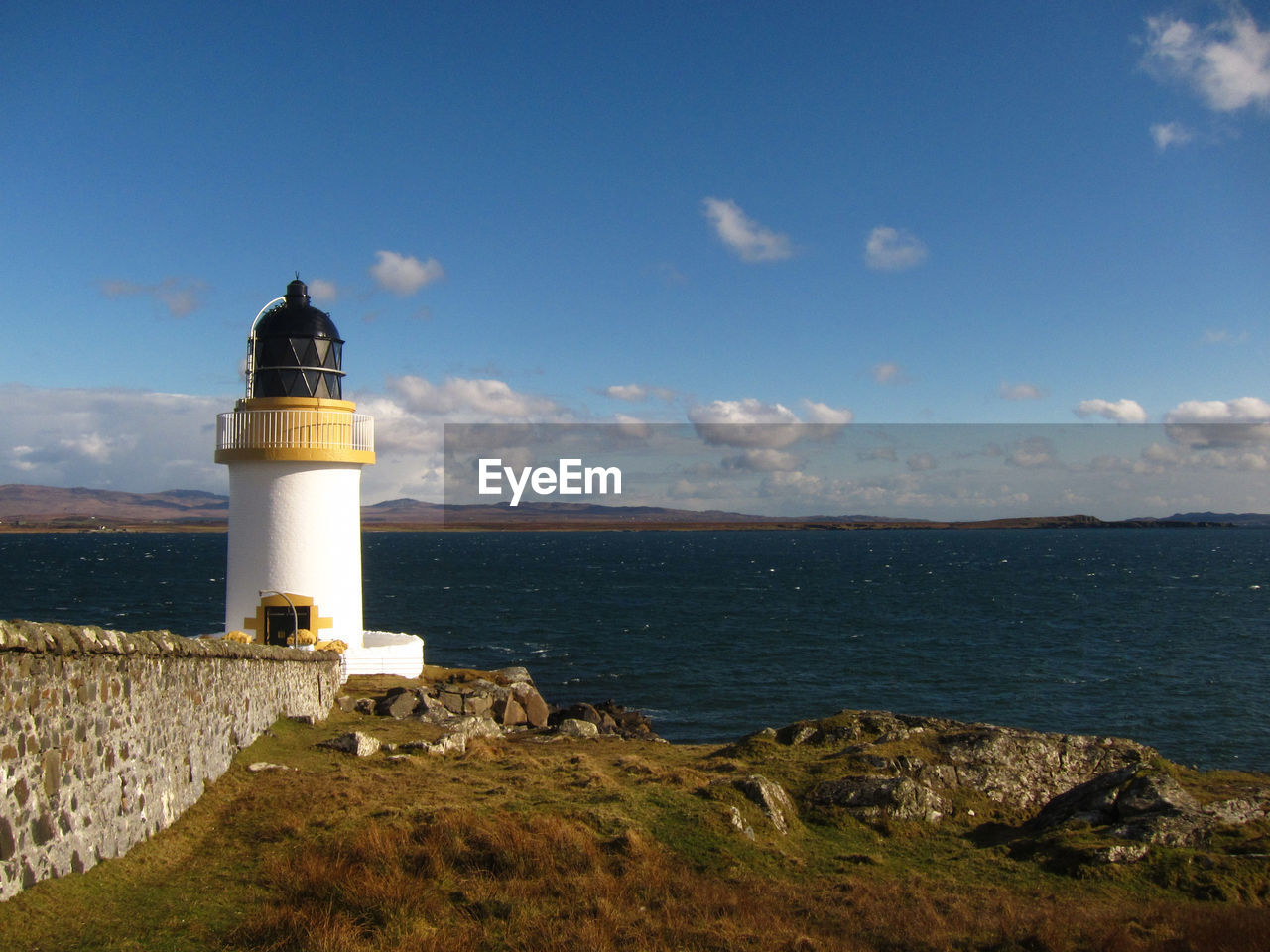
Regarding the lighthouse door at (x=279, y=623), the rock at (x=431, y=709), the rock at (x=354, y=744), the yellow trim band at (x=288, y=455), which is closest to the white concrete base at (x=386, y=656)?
the lighthouse door at (x=279, y=623)

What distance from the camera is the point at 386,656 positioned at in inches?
904

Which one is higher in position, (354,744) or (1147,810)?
(1147,810)

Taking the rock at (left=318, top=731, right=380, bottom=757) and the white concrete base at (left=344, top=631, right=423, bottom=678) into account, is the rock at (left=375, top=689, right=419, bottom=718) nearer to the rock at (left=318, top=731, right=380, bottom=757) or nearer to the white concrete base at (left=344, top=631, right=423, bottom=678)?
the white concrete base at (left=344, top=631, right=423, bottom=678)

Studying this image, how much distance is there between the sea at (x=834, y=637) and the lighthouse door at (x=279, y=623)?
Result: 1411 cm

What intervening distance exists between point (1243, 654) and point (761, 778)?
154 feet

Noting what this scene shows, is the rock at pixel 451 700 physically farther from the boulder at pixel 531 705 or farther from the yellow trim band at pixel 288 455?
the yellow trim band at pixel 288 455

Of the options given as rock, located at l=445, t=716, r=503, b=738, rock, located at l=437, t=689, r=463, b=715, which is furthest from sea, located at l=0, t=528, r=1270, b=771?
rock, located at l=445, t=716, r=503, b=738

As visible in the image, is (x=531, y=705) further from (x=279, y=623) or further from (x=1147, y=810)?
(x=1147, y=810)

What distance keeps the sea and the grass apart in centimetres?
1874

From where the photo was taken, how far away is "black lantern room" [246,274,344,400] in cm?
2108

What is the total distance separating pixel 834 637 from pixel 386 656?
36300 mm

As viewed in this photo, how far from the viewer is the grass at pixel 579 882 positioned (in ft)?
25.0

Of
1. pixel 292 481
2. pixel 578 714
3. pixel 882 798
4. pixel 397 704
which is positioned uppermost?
pixel 292 481

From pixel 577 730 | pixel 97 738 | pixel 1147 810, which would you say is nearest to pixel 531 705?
pixel 577 730
